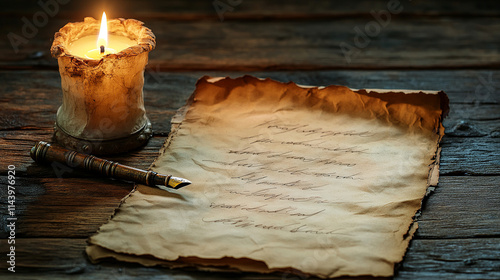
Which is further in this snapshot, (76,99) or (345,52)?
(345,52)

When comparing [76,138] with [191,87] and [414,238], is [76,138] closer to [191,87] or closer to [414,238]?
[191,87]

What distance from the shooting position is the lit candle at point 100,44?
3.28ft

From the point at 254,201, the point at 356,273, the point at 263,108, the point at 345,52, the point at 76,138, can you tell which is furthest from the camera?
the point at 345,52

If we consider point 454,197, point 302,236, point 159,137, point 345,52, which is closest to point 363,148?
point 454,197

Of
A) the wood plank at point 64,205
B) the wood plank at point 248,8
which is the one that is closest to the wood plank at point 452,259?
the wood plank at point 64,205

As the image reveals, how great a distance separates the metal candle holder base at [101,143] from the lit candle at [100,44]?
0.48ft

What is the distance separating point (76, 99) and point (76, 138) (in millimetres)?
71

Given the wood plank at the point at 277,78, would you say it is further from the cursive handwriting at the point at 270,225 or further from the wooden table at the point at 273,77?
the cursive handwriting at the point at 270,225

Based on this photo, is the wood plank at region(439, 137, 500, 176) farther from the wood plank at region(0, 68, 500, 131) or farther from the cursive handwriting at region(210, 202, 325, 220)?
the cursive handwriting at region(210, 202, 325, 220)

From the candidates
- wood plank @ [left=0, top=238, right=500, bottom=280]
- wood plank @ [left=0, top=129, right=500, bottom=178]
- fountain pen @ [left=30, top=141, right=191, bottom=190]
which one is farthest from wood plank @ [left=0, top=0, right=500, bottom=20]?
wood plank @ [left=0, top=238, right=500, bottom=280]

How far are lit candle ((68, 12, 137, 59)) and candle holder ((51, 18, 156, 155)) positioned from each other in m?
0.01

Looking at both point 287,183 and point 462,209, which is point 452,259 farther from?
point 287,183

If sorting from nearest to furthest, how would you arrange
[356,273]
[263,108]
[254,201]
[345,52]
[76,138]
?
1. [356,273]
2. [254,201]
3. [76,138]
4. [263,108]
5. [345,52]

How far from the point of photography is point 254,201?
0.91 metres
